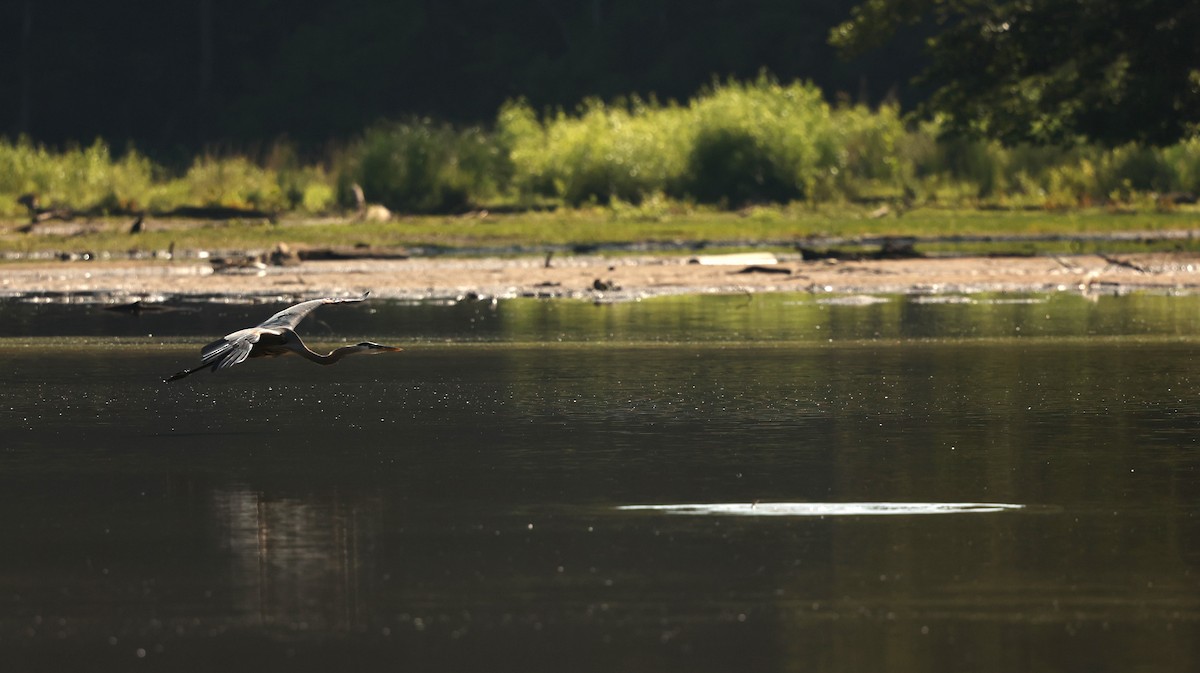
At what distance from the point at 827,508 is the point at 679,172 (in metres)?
29.6

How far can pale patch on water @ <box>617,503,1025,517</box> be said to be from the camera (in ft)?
26.3

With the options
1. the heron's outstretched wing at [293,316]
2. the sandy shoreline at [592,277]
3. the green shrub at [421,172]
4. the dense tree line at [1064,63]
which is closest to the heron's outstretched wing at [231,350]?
the heron's outstretched wing at [293,316]

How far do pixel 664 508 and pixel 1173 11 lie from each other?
65.7 ft

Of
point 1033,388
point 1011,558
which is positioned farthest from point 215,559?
point 1033,388

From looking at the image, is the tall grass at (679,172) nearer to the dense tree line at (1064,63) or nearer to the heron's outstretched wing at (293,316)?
the dense tree line at (1064,63)

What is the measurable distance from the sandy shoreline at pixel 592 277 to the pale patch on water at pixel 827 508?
12.4 m

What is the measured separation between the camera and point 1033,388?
12.2m

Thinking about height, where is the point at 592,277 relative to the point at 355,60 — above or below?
below

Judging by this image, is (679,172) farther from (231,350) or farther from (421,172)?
(231,350)

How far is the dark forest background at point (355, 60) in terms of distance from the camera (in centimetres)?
5600

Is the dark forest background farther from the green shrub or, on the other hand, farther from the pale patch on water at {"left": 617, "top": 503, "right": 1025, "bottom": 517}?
the pale patch on water at {"left": 617, "top": 503, "right": 1025, "bottom": 517}

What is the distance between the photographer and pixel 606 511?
26.5ft

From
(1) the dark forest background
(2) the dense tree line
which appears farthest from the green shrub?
(1) the dark forest background

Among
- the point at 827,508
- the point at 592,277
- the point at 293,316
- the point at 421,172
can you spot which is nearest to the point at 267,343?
the point at 293,316
